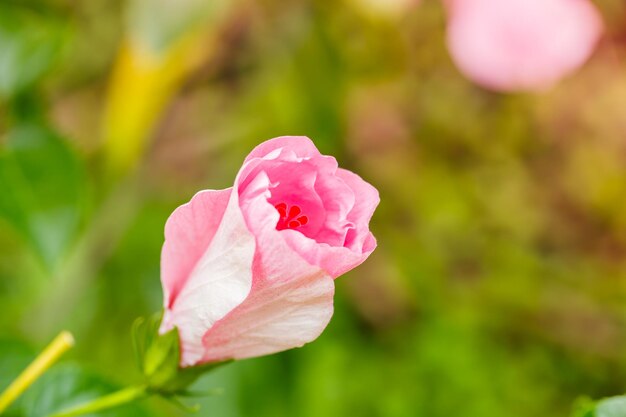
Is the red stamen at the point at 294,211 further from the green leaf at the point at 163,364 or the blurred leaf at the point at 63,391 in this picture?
the blurred leaf at the point at 63,391

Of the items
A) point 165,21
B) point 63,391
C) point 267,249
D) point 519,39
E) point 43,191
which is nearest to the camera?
point 267,249

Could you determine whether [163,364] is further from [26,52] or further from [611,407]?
[26,52]

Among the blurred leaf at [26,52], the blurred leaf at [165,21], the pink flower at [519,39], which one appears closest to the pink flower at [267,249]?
the blurred leaf at [26,52]

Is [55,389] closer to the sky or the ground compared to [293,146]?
closer to the ground

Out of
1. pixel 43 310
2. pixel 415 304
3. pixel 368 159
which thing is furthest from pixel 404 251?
pixel 43 310

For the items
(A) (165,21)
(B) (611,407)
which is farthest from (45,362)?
(A) (165,21)

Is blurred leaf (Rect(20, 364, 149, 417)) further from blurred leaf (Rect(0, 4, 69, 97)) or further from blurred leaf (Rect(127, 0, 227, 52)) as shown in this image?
blurred leaf (Rect(127, 0, 227, 52))
